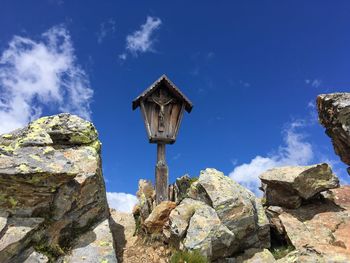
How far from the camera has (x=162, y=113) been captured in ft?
56.1

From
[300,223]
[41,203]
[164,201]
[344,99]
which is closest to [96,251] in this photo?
[41,203]

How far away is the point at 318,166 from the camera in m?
15.4

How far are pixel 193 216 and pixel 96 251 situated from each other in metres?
3.57

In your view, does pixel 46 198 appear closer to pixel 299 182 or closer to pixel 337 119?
pixel 299 182

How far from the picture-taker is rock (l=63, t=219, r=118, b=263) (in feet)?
36.1

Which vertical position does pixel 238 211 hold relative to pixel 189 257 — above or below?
above

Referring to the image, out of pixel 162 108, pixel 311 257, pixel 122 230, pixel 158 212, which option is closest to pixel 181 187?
pixel 158 212

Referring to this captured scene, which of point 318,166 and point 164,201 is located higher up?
point 318,166

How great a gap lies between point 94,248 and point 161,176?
561 cm

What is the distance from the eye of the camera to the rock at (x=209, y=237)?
11867 millimetres

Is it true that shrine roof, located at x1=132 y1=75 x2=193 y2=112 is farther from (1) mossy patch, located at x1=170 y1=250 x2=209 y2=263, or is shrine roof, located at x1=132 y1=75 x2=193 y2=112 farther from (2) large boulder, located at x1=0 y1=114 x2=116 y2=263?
(1) mossy patch, located at x1=170 y1=250 x2=209 y2=263

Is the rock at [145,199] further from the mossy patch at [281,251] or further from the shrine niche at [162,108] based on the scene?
the mossy patch at [281,251]

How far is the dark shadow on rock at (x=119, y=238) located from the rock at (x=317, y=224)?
6.20 metres

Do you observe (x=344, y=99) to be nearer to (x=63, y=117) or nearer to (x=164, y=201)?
(x=164, y=201)
